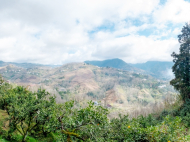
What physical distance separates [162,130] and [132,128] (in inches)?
78.2

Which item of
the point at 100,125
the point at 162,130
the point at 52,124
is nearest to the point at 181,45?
the point at 162,130

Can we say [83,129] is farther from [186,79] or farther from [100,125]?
[186,79]

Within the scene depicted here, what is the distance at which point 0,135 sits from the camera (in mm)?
12773

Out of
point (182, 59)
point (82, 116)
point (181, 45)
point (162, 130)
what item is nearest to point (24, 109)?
point (82, 116)

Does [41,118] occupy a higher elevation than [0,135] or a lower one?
higher

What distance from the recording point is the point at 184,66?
90.8ft

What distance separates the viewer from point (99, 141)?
7785 mm

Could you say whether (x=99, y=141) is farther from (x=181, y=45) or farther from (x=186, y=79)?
(x=181, y=45)

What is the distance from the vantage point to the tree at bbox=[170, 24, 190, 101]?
89.2 ft

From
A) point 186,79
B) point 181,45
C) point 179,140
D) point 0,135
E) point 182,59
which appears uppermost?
point 181,45

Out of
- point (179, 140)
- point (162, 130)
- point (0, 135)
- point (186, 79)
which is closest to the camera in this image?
point (179, 140)

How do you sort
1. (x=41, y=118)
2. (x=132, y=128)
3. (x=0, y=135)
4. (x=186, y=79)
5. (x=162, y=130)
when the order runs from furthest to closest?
1. (x=186, y=79)
2. (x=0, y=135)
3. (x=41, y=118)
4. (x=132, y=128)
5. (x=162, y=130)

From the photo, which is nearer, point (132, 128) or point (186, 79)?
point (132, 128)

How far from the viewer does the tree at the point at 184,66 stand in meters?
27.2
